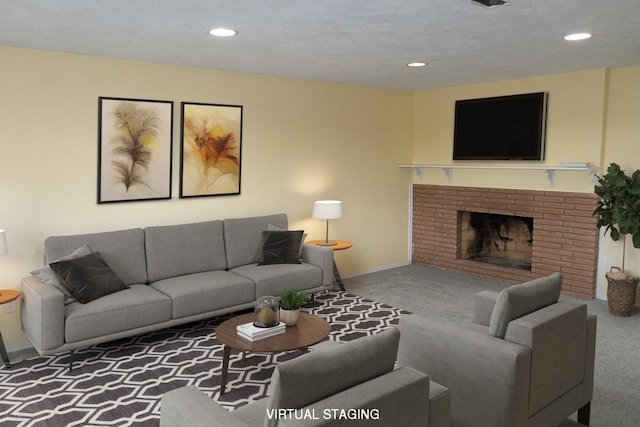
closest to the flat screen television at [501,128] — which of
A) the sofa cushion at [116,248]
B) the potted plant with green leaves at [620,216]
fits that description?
the potted plant with green leaves at [620,216]

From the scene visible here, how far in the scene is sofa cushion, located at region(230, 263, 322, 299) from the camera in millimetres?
4875

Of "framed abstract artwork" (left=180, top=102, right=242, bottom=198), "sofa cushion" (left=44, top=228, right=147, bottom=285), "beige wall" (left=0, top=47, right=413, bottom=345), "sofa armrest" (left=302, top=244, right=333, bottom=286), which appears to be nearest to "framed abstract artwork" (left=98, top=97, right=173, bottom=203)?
"beige wall" (left=0, top=47, right=413, bottom=345)

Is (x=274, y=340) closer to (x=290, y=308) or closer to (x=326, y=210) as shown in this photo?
(x=290, y=308)

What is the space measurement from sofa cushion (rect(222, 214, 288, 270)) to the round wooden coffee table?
4.68ft

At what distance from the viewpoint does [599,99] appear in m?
5.51

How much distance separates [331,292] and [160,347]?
7.23ft

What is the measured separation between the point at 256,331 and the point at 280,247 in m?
1.83

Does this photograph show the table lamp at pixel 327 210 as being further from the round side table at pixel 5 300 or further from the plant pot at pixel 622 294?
the round side table at pixel 5 300

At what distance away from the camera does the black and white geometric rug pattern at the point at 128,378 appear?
3225 millimetres

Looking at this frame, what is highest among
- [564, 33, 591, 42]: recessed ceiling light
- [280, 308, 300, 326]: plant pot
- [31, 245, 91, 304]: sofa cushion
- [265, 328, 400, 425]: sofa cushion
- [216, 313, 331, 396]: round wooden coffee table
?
[564, 33, 591, 42]: recessed ceiling light

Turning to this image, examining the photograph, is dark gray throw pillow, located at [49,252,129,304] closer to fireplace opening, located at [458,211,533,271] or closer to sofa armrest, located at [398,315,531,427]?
sofa armrest, located at [398,315,531,427]

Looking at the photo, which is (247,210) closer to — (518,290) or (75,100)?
(75,100)

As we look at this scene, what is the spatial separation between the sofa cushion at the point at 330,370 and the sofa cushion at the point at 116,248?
3.02 m

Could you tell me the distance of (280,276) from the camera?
4984mm
